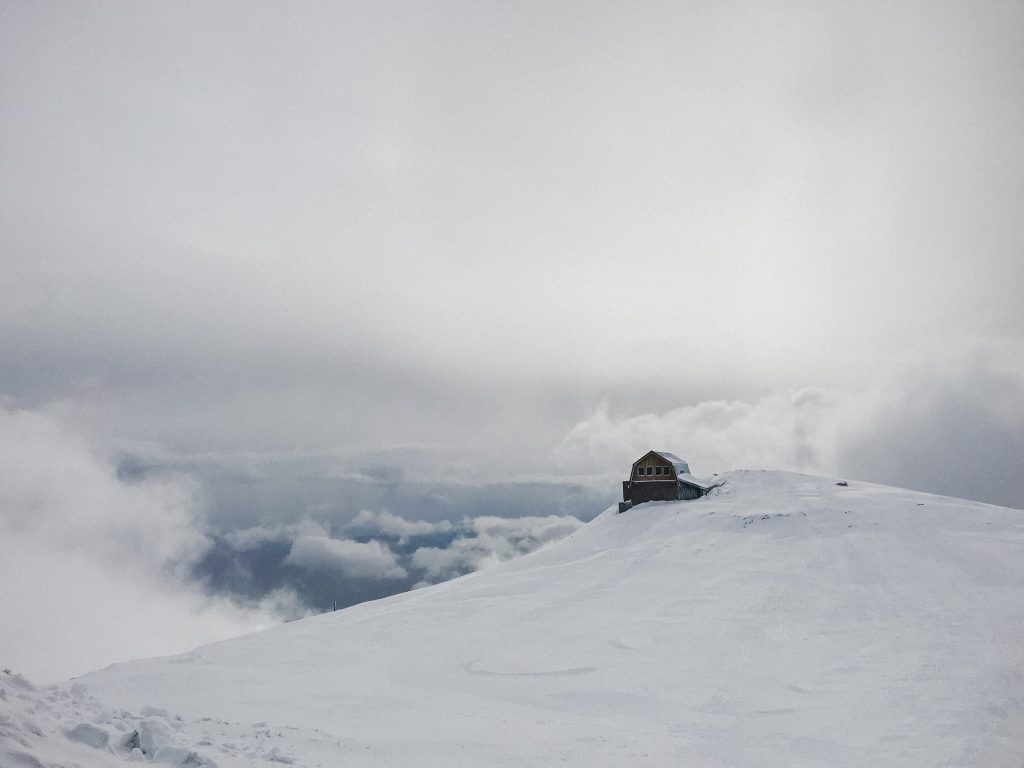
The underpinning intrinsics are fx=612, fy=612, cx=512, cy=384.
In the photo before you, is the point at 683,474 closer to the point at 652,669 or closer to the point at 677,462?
the point at 677,462

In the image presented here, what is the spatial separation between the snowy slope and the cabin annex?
1659 centimetres

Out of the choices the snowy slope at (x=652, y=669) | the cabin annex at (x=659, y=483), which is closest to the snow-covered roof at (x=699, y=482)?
the cabin annex at (x=659, y=483)

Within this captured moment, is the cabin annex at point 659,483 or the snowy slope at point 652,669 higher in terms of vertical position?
the cabin annex at point 659,483

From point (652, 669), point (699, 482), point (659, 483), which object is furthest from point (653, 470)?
point (652, 669)

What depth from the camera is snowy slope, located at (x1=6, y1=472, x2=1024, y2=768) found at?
54.1ft

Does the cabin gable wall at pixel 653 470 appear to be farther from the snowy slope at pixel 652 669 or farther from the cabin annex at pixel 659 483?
the snowy slope at pixel 652 669

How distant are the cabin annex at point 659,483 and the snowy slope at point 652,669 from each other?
16585 millimetres

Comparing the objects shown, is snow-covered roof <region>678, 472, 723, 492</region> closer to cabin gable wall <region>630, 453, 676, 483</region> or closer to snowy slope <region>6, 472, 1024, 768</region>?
cabin gable wall <region>630, 453, 676, 483</region>

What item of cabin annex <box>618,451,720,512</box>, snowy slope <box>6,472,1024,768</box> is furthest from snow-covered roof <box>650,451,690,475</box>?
Answer: snowy slope <box>6,472,1024,768</box>

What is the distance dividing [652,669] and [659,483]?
4050cm

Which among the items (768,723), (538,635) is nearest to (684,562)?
(538,635)

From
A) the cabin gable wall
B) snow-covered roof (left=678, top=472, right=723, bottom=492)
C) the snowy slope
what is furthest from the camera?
the cabin gable wall

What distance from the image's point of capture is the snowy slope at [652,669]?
16.5m

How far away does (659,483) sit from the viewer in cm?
6475
